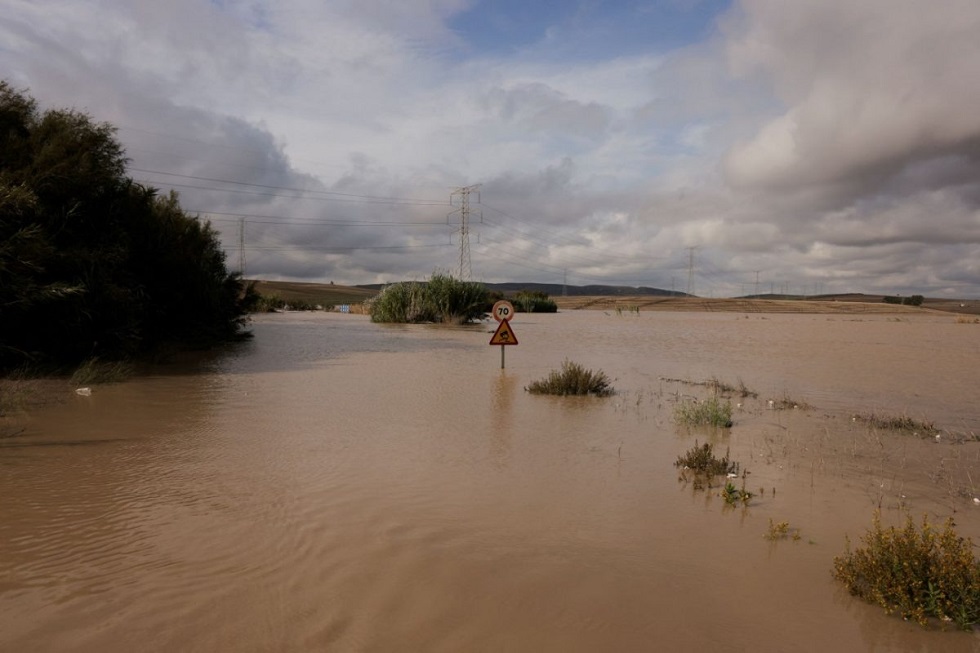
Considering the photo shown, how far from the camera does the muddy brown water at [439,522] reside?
3199 mm

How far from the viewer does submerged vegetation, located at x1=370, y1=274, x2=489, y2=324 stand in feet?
113

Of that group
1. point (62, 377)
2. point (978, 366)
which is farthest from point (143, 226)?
point (978, 366)

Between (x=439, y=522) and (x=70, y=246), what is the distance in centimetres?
1143

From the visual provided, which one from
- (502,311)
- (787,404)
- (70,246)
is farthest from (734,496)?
(70,246)

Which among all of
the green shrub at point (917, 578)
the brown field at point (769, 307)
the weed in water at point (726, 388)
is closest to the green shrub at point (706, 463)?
the green shrub at point (917, 578)

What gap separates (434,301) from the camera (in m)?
34.7

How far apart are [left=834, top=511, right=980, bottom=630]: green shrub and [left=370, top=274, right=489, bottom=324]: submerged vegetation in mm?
30462

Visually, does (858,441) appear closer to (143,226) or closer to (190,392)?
(190,392)

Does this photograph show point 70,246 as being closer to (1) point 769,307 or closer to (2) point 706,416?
(2) point 706,416

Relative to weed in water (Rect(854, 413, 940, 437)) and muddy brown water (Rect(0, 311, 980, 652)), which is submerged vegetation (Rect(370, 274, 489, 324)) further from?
weed in water (Rect(854, 413, 940, 437))

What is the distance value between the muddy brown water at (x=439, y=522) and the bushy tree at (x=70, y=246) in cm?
272

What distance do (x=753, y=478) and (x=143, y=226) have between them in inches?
591

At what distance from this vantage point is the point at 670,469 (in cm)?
637

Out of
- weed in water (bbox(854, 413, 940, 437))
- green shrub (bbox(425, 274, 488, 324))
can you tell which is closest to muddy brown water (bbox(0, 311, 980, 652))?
weed in water (bbox(854, 413, 940, 437))
